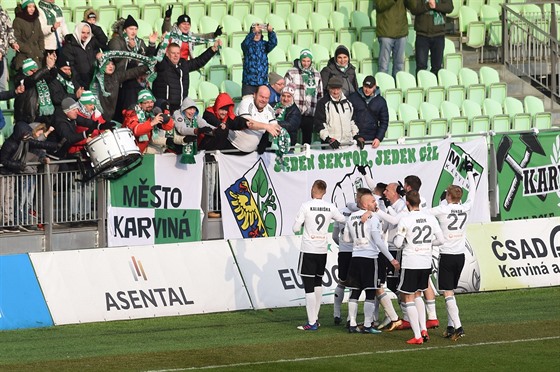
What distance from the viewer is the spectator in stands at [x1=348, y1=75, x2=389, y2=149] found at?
22.8m

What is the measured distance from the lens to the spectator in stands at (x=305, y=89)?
22984mm

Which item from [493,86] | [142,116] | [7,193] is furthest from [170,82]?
[493,86]

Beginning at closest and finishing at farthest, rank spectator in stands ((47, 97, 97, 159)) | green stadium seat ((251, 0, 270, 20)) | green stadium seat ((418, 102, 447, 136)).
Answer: spectator in stands ((47, 97, 97, 159)), green stadium seat ((418, 102, 447, 136)), green stadium seat ((251, 0, 270, 20))

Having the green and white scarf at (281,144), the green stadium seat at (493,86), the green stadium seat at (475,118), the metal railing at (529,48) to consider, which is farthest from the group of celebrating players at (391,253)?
the metal railing at (529,48)

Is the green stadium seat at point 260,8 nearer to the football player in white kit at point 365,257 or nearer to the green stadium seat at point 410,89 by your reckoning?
the green stadium seat at point 410,89

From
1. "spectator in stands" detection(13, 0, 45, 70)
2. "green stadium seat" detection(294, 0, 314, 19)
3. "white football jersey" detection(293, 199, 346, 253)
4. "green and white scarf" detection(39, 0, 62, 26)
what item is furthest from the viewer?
"green stadium seat" detection(294, 0, 314, 19)

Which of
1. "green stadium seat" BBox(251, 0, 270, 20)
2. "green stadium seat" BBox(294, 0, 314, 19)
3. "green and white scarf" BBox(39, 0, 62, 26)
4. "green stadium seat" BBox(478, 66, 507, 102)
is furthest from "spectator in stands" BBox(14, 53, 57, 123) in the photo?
"green stadium seat" BBox(478, 66, 507, 102)

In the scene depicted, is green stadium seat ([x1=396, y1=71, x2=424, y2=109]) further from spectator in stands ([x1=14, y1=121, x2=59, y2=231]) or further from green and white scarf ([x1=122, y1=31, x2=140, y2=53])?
spectator in stands ([x1=14, y1=121, x2=59, y2=231])

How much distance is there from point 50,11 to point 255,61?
3361 mm

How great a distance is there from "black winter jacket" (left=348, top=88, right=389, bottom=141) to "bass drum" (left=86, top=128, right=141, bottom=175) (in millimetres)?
4343

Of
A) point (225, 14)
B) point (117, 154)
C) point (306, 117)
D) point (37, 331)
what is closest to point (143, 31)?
point (225, 14)

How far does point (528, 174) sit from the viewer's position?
23.6 metres

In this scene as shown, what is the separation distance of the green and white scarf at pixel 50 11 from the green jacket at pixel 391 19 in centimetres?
591

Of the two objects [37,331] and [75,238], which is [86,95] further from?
[37,331]
